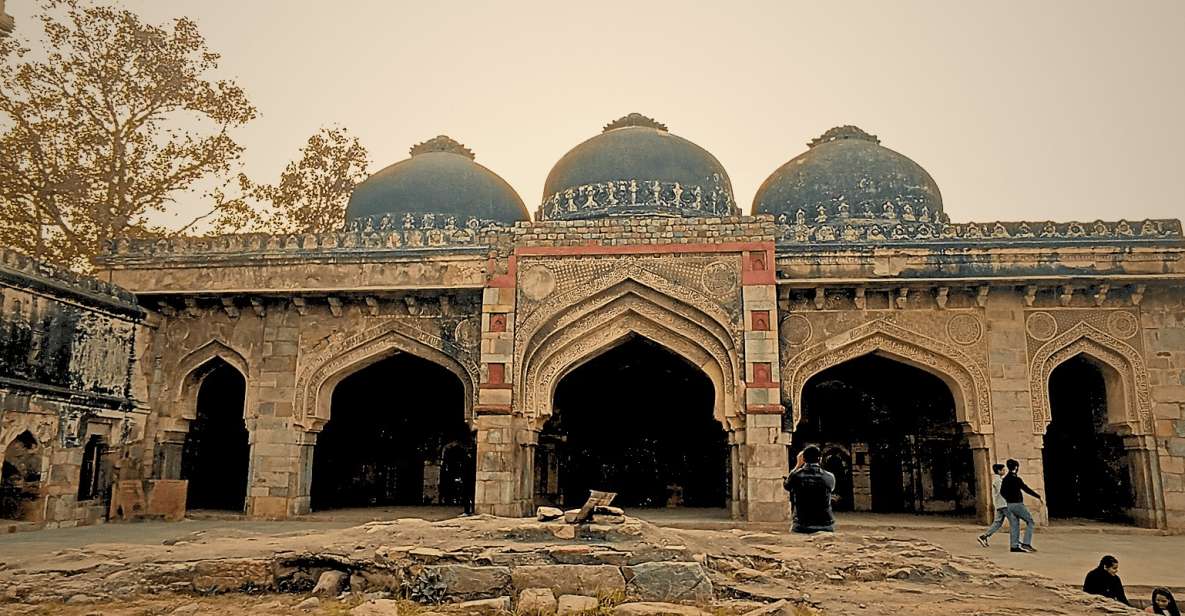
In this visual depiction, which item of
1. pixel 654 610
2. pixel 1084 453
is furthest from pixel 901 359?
pixel 654 610

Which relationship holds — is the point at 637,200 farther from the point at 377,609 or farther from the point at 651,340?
the point at 377,609

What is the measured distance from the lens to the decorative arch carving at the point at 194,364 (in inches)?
516

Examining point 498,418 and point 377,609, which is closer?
point 377,609

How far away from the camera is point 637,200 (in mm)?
14336

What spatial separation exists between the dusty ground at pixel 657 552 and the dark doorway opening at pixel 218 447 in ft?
22.1

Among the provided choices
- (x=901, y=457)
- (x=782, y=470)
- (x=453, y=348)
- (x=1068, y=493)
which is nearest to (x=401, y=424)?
(x=453, y=348)

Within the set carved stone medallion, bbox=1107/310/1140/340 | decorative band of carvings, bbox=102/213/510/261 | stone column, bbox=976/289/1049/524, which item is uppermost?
decorative band of carvings, bbox=102/213/510/261

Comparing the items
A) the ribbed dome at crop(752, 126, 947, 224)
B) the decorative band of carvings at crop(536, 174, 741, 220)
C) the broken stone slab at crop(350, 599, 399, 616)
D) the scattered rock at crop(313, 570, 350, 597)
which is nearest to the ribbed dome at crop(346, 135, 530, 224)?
the decorative band of carvings at crop(536, 174, 741, 220)

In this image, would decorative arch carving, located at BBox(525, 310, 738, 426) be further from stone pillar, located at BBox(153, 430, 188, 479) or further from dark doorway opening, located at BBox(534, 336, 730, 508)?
stone pillar, located at BBox(153, 430, 188, 479)

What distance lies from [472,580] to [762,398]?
6.28m

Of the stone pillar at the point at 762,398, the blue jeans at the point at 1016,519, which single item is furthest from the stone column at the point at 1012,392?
the stone pillar at the point at 762,398

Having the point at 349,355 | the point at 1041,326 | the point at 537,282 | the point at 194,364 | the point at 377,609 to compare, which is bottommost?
the point at 377,609

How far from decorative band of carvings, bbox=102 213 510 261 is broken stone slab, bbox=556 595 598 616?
7.48 m

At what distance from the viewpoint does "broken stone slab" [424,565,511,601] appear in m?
5.91
